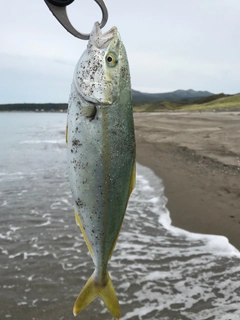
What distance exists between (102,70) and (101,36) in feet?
0.72

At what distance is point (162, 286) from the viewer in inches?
229

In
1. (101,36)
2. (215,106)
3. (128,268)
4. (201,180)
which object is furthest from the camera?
(215,106)

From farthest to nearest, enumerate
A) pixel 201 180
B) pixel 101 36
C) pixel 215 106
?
pixel 215 106 < pixel 201 180 < pixel 101 36

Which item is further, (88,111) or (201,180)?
(201,180)

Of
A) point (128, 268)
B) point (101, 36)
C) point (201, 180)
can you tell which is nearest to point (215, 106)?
point (201, 180)

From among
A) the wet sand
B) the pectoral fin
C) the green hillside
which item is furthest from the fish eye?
the green hillside

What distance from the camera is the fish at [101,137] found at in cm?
190

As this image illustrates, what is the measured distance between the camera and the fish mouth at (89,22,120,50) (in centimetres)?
198

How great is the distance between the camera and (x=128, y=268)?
251 inches

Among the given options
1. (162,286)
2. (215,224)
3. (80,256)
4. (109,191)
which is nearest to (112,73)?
(109,191)

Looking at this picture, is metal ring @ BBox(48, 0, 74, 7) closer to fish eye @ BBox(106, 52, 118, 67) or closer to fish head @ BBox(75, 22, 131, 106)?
fish head @ BBox(75, 22, 131, 106)

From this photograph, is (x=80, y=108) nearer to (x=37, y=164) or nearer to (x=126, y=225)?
(x=126, y=225)

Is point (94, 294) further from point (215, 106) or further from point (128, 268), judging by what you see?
point (215, 106)

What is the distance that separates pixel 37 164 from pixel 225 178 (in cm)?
1028
